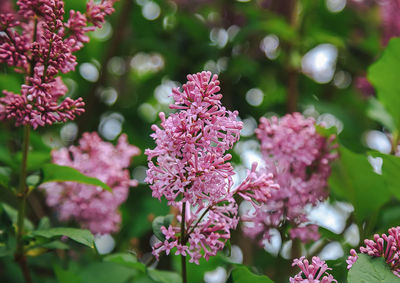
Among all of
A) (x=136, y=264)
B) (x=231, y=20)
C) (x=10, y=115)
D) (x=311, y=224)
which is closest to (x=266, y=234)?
(x=311, y=224)

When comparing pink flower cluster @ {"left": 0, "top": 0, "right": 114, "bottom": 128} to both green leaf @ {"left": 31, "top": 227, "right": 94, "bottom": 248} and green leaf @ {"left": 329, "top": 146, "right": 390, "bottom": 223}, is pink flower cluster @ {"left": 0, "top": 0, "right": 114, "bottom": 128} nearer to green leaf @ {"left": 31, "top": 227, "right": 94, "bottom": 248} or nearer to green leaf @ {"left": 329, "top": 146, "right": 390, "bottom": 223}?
green leaf @ {"left": 31, "top": 227, "right": 94, "bottom": 248}

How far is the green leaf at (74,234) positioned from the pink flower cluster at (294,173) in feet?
2.08

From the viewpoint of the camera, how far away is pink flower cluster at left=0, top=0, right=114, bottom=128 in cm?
151

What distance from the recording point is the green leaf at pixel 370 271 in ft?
4.11

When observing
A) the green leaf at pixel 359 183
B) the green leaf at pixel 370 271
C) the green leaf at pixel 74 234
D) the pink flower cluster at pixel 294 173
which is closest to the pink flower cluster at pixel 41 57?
the green leaf at pixel 74 234

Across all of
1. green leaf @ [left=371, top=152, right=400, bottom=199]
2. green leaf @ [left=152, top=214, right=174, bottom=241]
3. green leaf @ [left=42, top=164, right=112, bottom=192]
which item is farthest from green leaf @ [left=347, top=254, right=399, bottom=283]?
green leaf @ [left=42, top=164, right=112, bottom=192]

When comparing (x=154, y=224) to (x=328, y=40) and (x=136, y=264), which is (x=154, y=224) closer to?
(x=136, y=264)

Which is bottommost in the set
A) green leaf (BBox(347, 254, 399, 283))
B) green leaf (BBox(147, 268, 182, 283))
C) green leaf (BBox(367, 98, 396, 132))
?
green leaf (BBox(147, 268, 182, 283))

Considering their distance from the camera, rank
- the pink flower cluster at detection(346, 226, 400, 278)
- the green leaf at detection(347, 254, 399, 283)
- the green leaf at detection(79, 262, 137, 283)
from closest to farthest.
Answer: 1. the green leaf at detection(347, 254, 399, 283)
2. the pink flower cluster at detection(346, 226, 400, 278)
3. the green leaf at detection(79, 262, 137, 283)

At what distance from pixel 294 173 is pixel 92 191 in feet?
3.18

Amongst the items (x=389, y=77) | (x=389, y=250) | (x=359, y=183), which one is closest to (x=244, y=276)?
(x=389, y=250)

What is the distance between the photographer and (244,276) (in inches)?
61.3

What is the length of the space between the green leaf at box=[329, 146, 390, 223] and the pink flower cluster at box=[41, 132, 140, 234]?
0.96 m

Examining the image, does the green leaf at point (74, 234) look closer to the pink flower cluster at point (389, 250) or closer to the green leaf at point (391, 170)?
the pink flower cluster at point (389, 250)
